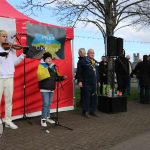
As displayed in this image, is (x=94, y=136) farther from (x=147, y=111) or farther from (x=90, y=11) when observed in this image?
(x=90, y=11)

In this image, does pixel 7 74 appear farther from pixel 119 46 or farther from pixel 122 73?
pixel 122 73

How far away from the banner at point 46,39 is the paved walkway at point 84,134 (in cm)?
173

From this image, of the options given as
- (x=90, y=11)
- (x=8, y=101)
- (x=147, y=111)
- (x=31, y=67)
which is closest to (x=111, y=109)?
(x=147, y=111)

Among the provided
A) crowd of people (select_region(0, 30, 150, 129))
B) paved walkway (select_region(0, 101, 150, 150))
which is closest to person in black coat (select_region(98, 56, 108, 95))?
crowd of people (select_region(0, 30, 150, 129))

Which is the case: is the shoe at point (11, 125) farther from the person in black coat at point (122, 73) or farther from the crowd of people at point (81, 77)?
the person in black coat at point (122, 73)

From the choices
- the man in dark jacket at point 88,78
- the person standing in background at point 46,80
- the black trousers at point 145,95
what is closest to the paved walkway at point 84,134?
the person standing in background at point 46,80

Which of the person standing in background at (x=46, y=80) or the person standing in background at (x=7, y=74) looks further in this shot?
the person standing in background at (x=46, y=80)

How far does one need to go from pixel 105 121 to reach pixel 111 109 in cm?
149

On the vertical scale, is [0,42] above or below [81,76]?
above

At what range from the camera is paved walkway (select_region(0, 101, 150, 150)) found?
26.6 feet

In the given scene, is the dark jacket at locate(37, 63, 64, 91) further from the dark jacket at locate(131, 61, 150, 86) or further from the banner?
the dark jacket at locate(131, 61, 150, 86)

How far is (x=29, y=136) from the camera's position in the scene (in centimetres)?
886

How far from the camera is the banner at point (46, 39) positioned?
1076 centimetres

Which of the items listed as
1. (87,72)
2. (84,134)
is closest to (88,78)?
(87,72)
